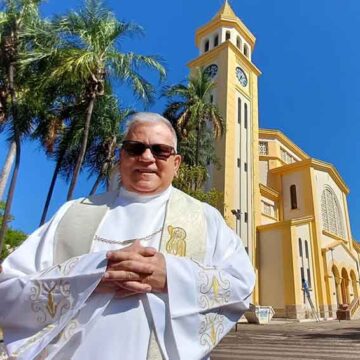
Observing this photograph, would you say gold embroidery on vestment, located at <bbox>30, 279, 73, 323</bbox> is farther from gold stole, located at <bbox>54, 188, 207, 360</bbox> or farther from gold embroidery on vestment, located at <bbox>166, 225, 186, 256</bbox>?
gold embroidery on vestment, located at <bbox>166, 225, 186, 256</bbox>

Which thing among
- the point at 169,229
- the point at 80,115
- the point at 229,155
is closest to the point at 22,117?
the point at 80,115

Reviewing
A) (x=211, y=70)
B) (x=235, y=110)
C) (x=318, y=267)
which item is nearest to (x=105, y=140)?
(x=235, y=110)

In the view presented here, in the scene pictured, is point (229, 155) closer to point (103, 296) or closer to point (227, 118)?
point (227, 118)

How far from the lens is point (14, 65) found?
473 inches

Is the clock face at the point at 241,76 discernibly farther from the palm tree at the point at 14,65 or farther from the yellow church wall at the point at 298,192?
the palm tree at the point at 14,65

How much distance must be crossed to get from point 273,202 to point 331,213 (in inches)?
250

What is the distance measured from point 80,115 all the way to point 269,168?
25.4 metres

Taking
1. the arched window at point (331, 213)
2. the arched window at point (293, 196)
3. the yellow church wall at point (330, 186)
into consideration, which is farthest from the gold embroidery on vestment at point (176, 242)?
the arched window at point (331, 213)

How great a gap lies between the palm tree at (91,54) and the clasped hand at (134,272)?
9793mm

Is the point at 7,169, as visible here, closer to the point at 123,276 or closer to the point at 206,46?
the point at 123,276

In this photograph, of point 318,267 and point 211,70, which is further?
point 211,70

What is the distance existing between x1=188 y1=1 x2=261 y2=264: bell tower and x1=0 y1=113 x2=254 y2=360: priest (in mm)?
22100

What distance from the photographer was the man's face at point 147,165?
184 cm

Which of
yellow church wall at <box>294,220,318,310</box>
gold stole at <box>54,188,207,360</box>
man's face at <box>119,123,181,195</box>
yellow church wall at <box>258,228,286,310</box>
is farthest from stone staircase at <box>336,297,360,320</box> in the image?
man's face at <box>119,123,181,195</box>
